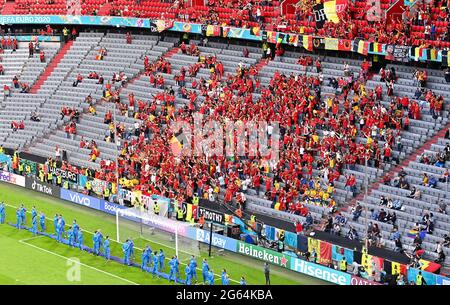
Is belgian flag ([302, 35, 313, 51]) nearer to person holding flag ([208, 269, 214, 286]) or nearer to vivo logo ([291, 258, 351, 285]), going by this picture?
vivo logo ([291, 258, 351, 285])

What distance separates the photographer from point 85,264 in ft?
116

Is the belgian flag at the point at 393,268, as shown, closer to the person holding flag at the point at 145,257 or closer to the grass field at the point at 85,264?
the grass field at the point at 85,264

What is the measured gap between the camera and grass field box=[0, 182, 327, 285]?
33344 millimetres

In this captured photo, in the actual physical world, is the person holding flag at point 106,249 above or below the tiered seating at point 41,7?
below

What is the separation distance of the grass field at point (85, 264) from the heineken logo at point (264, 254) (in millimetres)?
328

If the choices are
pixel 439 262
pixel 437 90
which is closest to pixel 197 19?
pixel 437 90

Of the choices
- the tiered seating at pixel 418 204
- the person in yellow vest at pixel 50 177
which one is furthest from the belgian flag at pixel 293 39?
the person in yellow vest at pixel 50 177

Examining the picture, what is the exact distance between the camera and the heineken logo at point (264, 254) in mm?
34031

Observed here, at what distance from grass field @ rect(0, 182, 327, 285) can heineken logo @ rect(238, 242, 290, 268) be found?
1.08ft

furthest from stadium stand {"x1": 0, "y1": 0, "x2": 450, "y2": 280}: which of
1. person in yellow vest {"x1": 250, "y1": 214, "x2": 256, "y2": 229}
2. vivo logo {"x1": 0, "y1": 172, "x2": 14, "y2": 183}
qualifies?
vivo logo {"x1": 0, "y1": 172, "x2": 14, "y2": 183}

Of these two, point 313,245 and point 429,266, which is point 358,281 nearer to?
point 429,266

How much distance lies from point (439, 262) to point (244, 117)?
14.5 metres

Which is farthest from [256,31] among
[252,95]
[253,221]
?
[253,221]

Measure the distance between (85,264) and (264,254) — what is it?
7506 mm
